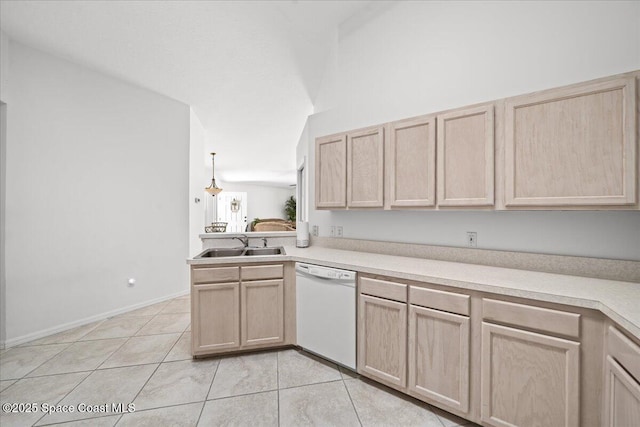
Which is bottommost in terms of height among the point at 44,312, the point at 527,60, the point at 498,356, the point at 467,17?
the point at 44,312

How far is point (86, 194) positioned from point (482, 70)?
410cm

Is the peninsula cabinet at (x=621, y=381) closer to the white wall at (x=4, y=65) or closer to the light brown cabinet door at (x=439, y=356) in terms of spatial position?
the light brown cabinet door at (x=439, y=356)

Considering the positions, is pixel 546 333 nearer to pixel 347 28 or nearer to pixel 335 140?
pixel 335 140

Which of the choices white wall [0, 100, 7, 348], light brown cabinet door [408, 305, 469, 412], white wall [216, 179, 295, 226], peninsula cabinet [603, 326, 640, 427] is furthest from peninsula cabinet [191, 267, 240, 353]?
white wall [216, 179, 295, 226]

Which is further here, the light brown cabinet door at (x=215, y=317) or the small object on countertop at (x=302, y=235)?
the small object on countertop at (x=302, y=235)

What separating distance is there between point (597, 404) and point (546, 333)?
0.33m

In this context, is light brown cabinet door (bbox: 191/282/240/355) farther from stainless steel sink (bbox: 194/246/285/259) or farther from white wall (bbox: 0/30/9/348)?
white wall (bbox: 0/30/9/348)

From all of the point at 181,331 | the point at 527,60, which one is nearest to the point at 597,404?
the point at 527,60

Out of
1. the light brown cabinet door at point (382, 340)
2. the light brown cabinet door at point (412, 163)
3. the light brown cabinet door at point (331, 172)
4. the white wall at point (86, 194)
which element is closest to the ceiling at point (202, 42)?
the white wall at point (86, 194)

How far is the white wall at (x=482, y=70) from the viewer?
1592mm

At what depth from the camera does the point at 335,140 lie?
2.48 m

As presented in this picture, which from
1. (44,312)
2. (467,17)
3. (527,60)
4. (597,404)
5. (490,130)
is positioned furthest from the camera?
(44,312)

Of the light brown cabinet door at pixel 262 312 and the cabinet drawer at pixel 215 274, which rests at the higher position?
the cabinet drawer at pixel 215 274

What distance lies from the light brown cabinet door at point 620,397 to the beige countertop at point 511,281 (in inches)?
7.9
